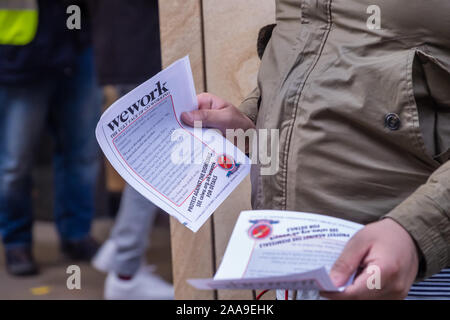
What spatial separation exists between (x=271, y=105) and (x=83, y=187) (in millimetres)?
2588

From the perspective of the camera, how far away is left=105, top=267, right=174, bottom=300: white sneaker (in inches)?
112

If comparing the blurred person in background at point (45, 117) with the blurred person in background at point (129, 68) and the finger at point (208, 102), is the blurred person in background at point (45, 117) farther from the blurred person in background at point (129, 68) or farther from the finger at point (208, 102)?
the finger at point (208, 102)

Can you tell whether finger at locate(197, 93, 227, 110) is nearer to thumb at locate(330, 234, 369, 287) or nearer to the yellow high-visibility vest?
thumb at locate(330, 234, 369, 287)

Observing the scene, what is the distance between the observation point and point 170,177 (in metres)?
1.06

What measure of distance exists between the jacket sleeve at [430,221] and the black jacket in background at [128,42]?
1839 mm

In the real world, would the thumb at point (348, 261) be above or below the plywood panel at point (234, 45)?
below

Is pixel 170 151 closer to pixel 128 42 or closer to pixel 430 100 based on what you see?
pixel 430 100

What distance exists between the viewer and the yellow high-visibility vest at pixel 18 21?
9.51 feet

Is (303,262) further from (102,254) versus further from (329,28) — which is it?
(102,254)

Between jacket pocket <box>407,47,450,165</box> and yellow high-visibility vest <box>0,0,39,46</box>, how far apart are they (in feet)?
7.70

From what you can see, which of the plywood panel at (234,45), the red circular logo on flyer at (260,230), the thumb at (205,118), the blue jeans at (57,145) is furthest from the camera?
the blue jeans at (57,145)

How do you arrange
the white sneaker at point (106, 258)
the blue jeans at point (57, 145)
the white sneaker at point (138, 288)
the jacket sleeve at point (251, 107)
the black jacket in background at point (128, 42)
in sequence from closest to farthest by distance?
1. the jacket sleeve at point (251, 107)
2. the black jacket in background at point (128, 42)
3. the white sneaker at point (138, 288)
4. the white sneaker at point (106, 258)
5. the blue jeans at point (57, 145)

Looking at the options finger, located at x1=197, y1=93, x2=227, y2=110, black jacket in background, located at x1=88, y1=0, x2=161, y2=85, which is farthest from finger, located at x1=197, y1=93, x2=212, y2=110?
black jacket in background, located at x1=88, y1=0, x2=161, y2=85

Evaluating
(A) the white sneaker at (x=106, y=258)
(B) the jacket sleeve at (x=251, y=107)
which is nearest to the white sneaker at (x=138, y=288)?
(A) the white sneaker at (x=106, y=258)
